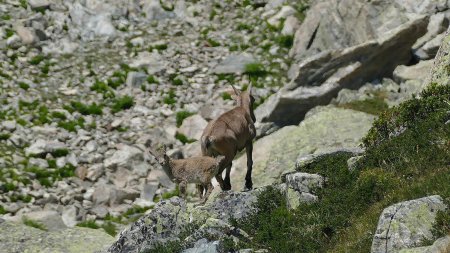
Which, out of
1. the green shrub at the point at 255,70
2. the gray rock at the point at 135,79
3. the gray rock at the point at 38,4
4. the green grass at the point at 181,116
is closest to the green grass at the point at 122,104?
the gray rock at the point at 135,79

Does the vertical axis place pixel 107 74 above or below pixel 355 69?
below

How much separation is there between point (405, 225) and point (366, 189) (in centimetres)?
265

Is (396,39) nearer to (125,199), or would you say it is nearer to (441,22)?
(441,22)

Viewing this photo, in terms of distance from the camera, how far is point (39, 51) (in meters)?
33.0

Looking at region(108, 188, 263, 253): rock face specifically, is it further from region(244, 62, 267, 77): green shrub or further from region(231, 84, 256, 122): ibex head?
region(244, 62, 267, 77): green shrub

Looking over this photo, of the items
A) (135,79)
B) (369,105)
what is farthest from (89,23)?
(369,105)

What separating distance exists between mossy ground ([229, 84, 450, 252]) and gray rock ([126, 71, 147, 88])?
16274mm

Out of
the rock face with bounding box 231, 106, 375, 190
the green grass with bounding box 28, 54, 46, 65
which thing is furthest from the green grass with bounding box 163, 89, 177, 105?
the rock face with bounding box 231, 106, 375, 190

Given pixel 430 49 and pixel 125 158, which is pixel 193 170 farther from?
pixel 430 49

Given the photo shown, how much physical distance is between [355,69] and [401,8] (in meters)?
5.11

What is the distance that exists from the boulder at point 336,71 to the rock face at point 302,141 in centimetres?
167

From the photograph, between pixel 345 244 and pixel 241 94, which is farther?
pixel 241 94

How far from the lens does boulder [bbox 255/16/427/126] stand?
88.8ft

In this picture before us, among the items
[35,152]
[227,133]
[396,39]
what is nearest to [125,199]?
[35,152]
